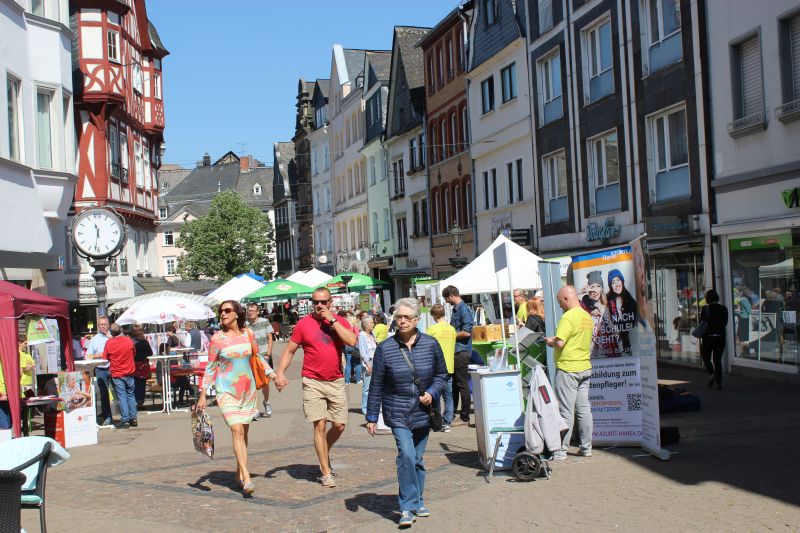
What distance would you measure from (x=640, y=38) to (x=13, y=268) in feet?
48.0

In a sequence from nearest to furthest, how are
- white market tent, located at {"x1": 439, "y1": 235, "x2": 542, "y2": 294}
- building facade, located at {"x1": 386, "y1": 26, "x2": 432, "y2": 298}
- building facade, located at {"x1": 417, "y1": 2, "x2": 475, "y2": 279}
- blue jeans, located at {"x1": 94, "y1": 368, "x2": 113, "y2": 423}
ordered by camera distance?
blue jeans, located at {"x1": 94, "y1": 368, "x2": 113, "y2": 423}
white market tent, located at {"x1": 439, "y1": 235, "x2": 542, "y2": 294}
building facade, located at {"x1": 417, "y1": 2, "x2": 475, "y2": 279}
building facade, located at {"x1": 386, "y1": 26, "x2": 432, "y2": 298}

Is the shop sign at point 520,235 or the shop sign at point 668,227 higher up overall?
the shop sign at point 520,235

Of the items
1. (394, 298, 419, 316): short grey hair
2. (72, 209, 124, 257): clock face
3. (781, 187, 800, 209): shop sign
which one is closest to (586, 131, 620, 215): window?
(781, 187, 800, 209): shop sign

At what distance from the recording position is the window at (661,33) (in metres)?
21.4

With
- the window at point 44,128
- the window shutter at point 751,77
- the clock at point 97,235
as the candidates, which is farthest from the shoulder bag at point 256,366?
the clock at point 97,235

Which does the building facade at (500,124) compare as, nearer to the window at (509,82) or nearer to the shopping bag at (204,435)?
the window at (509,82)

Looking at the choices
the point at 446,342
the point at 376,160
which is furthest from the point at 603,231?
the point at 376,160

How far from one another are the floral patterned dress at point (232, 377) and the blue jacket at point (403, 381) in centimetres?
202

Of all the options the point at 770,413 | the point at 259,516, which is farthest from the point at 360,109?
the point at 259,516

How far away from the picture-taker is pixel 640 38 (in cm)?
2286

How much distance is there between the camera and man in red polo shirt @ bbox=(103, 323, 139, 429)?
16797 millimetres

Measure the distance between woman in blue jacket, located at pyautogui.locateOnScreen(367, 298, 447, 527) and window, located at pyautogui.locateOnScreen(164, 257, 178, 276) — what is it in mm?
95035

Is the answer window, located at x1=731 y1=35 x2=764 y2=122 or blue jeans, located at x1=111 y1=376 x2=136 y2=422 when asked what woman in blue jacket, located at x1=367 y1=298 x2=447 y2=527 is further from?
window, located at x1=731 y1=35 x2=764 y2=122

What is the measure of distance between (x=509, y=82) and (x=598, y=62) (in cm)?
717
